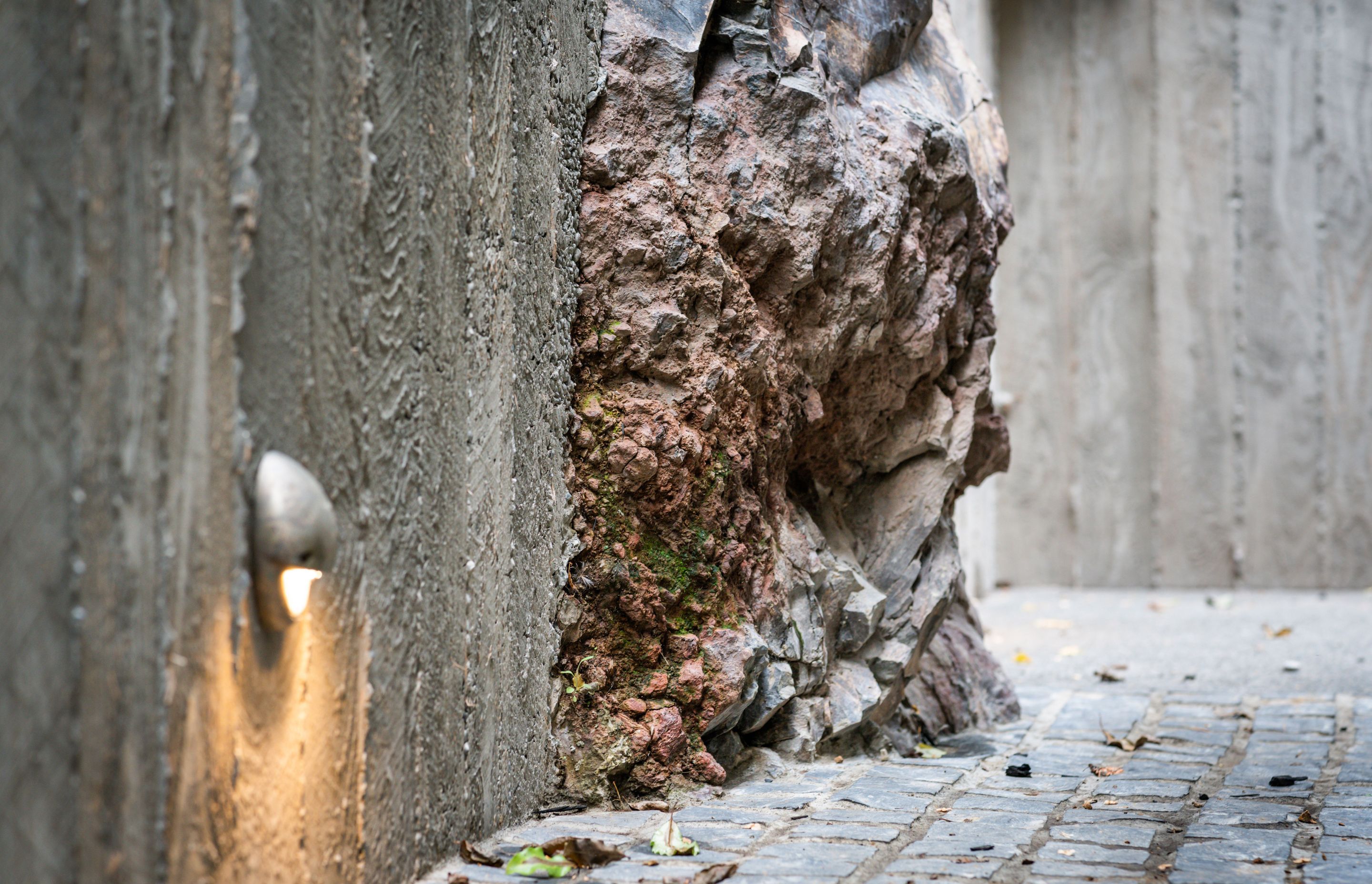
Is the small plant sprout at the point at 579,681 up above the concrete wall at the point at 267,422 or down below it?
below

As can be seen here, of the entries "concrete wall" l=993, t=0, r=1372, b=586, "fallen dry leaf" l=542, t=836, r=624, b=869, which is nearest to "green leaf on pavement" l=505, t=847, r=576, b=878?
"fallen dry leaf" l=542, t=836, r=624, b=869

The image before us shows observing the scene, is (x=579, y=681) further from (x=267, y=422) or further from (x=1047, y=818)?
(x=267, y=422)

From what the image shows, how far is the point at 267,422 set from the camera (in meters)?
1.66

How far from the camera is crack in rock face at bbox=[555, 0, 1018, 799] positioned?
2748mm

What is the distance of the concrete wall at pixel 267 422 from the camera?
4.25 feet

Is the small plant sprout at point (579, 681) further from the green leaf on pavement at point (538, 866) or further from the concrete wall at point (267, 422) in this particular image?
the green leaf on pavement at point (538, 866)

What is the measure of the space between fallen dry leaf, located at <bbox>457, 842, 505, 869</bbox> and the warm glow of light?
2.55 feet

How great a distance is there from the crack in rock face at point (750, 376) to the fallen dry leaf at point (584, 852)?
404mm

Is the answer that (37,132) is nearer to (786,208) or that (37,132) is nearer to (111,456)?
(111,456)

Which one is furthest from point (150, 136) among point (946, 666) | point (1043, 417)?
point (1043, 417)

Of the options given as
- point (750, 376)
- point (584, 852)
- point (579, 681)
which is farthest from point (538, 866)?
point (750, 376)

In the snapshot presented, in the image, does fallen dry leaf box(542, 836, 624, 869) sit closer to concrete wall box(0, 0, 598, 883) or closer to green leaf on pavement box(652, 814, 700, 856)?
green leaf on pavement box(652, 814, 700, 856)

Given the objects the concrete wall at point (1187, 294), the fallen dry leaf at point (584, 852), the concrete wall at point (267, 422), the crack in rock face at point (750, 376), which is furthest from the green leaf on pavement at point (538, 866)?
the concrete wall at point (1187, 294)

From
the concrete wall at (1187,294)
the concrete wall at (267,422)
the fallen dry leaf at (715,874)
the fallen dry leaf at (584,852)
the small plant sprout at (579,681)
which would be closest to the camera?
the concrete wall at (267,422)
